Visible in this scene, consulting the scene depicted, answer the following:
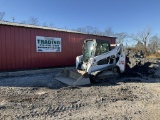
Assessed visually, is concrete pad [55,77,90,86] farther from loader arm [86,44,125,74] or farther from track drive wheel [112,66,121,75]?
track drive wheel [112,66,121,75]

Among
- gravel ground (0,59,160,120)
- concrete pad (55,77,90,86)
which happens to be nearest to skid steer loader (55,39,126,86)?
concrete pad (55,77,90,86)

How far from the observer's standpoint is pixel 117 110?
5.45m

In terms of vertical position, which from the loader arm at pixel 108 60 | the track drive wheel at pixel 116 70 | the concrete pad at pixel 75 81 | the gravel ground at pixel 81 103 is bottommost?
the gravel ground at pixel 81 103

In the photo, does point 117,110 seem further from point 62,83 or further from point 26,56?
point 26,56

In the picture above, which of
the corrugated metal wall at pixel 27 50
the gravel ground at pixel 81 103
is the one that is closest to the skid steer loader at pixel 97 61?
the gravel ground at pixel 81 103

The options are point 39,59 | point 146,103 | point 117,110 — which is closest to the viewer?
point 117,110

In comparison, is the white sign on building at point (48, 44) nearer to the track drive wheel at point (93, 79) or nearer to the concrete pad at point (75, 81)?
the concrete pad at point (75, 81)

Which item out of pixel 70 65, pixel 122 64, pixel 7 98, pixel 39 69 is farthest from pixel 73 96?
pixel 70 65

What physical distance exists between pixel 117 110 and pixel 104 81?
4.14 metres

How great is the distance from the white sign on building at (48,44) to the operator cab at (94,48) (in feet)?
13.0

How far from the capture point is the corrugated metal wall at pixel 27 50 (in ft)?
36.1

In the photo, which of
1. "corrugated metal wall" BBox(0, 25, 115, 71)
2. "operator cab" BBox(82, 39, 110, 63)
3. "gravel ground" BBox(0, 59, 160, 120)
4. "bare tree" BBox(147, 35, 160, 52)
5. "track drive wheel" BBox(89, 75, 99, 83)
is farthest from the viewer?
"bare tree" BBox(147, 35, 160, 52)

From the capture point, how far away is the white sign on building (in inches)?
498

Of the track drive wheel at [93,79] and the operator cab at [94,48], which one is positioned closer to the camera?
the track drive wheel at [93,79]
